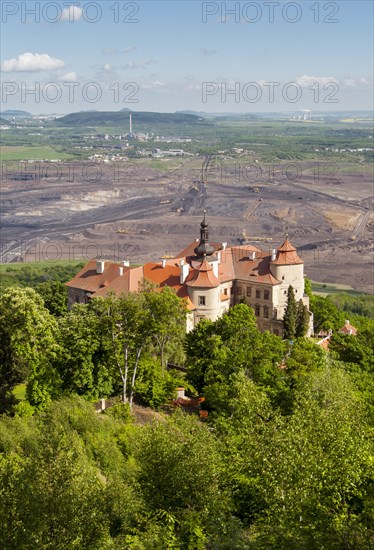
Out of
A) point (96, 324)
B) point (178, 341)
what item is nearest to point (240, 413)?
point (96, 324)

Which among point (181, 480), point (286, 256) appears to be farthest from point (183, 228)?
point (181, 480)

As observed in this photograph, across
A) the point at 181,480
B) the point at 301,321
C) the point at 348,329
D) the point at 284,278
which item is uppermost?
the point at 284,278

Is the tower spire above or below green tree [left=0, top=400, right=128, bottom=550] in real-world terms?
above

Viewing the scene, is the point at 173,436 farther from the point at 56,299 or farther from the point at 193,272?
the point at 56,299

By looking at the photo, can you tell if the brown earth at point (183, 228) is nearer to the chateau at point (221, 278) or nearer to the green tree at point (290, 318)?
the chateau at point (221, 278)

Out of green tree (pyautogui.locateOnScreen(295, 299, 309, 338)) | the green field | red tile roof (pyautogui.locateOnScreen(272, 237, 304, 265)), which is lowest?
the green field

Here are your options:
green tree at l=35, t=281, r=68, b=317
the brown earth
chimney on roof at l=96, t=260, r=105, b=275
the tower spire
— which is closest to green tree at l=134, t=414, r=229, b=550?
the tower spire

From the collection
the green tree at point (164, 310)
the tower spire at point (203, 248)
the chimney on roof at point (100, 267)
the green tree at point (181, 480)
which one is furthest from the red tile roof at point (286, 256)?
the green tree at point (181, 480)

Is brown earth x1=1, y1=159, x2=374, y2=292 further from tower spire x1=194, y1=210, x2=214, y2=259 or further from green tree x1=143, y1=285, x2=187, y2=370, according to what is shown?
green tree x1=143, y1=285, x2=187, y2=370
